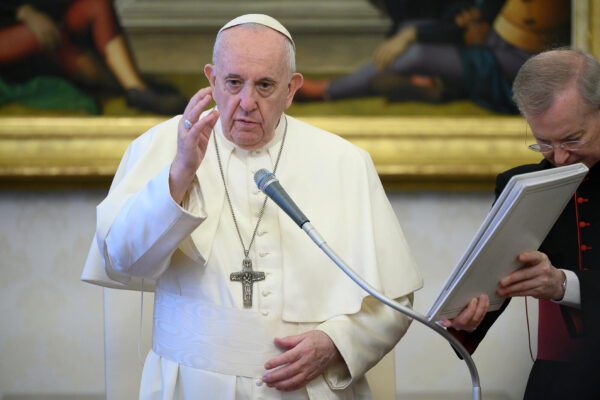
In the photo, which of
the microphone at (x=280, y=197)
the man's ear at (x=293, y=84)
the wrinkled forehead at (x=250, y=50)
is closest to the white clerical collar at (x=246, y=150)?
the man's ear at (x=293, y=84)

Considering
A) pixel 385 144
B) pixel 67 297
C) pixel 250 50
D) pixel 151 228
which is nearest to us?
pixel 151 228

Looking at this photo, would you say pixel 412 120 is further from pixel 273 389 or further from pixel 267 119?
pixel 273 389

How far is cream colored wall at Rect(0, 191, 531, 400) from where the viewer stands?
13.3 ft

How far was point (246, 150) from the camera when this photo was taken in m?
2.96

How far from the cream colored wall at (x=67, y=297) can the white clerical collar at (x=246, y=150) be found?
1154 mm

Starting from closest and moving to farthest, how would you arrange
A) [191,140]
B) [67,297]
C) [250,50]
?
[191,140] → [250,50] → [67,297]

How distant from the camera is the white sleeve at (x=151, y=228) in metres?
2.53

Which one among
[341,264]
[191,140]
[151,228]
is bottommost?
[341,264]

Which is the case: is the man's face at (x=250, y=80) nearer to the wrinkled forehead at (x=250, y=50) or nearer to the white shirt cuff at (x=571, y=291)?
the wrinkled forehead at (x=250, y=50)

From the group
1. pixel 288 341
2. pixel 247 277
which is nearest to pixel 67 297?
pixel 247 277

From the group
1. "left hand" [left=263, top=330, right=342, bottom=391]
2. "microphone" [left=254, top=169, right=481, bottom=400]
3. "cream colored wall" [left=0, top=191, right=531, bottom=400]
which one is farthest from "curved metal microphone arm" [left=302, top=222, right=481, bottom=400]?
"cream colored wall" [left=0, top=191, right=531, bottom=400]

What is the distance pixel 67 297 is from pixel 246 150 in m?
1.47

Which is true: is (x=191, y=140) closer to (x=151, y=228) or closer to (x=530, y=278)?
(x=151, y=228)

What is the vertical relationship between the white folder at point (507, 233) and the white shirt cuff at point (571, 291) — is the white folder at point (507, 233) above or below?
above
